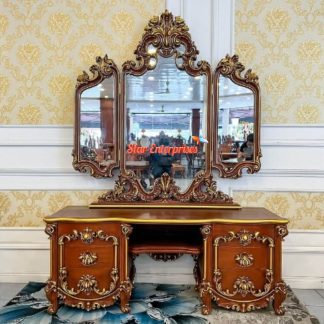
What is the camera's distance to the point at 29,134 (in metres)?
3.12

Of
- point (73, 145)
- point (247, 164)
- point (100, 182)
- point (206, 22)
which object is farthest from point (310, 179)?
point (73, 145)

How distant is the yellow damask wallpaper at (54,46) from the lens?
3.06m

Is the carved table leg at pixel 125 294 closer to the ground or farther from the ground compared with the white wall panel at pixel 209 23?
closer to the ground

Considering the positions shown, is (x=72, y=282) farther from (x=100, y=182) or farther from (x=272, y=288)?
(x=272, y=288)

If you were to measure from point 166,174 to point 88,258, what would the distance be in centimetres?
97

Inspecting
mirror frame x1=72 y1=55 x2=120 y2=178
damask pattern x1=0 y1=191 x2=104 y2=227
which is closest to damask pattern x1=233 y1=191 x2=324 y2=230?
mirror frame x1=72 y1=55 x2=120 y2=178

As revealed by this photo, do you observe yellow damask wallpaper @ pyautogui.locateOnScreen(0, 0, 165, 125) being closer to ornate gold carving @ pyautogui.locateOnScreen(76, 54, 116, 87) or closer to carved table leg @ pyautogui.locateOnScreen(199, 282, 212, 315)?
ornate gold carving @ pyautogui.locateOnScreen(76, 54, 116, 87)

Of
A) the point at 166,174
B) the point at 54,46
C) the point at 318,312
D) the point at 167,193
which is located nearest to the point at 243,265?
the point at 318,312

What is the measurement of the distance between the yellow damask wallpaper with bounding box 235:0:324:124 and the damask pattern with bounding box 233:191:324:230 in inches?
27.6

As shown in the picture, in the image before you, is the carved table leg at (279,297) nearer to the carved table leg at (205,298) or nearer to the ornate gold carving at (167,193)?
the carved table leg at (205,298)

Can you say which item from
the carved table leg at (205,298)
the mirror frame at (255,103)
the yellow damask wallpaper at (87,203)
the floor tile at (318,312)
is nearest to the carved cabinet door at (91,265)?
the carved table leg at (205,298)

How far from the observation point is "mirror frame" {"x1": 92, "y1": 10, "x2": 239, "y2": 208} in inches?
114

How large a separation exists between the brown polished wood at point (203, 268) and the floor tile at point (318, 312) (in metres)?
0.32

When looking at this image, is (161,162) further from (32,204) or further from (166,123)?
(32,204)
